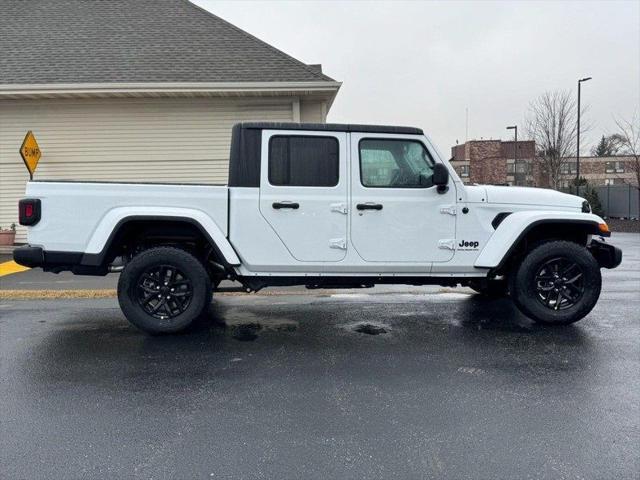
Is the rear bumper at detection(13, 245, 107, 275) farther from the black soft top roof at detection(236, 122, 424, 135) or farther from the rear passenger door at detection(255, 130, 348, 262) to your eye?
the black soft top roof at detection(236, 122, 424, 135)

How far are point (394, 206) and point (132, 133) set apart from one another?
32.9 feet

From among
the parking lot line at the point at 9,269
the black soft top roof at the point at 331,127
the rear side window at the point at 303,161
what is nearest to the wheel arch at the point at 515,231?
the black soft top roof at the point at 331,127

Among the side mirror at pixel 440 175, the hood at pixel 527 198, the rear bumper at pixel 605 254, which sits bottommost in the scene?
the rear bumper at pixel 605 254

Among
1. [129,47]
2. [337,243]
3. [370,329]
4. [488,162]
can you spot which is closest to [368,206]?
[337,243]

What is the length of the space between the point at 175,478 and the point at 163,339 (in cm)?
259

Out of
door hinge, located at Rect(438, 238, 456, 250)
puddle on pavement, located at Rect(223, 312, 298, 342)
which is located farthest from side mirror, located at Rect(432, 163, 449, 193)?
puddle on pavement, located at Rect(223, 312, 298, 342)

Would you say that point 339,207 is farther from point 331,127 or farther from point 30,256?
point 30,256

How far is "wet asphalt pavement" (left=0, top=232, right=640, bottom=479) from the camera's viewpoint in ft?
9.15

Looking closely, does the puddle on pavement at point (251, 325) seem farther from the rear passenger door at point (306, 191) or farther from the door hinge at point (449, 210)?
the door hinge at point (449, 210)

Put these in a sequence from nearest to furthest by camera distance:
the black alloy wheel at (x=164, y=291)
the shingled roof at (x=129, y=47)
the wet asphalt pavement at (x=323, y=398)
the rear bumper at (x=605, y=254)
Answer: the wet asphalt pavement at (x=323, y=398), the black alloy wheel at (x=164, y=291), the rear bumper at (x=605, y=254), the shingled roof at (x=129, y=47)

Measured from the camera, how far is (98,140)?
13.2 meters

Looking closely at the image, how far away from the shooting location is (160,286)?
16.9ft

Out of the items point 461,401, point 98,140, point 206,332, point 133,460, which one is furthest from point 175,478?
point 98,140

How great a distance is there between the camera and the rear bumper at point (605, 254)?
569 centimetres
